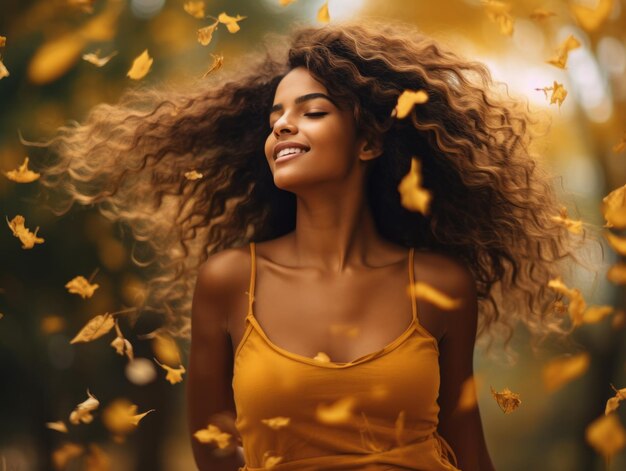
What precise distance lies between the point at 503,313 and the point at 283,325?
2.77 ft

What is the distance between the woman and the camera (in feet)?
7.80

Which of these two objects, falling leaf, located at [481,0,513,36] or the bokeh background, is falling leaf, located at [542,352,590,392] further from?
falling leaf, located at [481,0,513,36]

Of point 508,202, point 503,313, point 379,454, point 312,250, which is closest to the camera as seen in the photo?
point 379,454

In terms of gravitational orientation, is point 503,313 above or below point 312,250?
below

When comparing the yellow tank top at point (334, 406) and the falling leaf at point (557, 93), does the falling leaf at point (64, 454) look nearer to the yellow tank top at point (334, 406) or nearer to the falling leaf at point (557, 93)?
the yellow tank top at point (334, 406)

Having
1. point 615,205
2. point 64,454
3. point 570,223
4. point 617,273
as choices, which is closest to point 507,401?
point 570,223

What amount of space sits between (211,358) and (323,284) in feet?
1.15

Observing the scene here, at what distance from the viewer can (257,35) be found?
4.16 meters

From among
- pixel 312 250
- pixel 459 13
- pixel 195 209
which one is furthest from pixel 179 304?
pixel 459 13

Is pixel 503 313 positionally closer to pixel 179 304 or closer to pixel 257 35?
pixel 179 304

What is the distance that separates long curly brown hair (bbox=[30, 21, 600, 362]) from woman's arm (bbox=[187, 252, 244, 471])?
0.30 m

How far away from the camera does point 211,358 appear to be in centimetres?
255

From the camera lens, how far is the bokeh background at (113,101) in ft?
13.0

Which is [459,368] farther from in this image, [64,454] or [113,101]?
[64,454]
